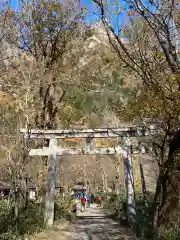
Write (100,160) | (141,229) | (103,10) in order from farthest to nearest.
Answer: (100,160), (141,229), (103,10)

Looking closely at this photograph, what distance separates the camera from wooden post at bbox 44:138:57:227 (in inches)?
450

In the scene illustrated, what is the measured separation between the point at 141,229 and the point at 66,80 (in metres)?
6.85

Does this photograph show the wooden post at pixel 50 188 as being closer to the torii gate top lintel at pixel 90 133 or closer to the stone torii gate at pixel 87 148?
the stone torii gate at pixel 87 148

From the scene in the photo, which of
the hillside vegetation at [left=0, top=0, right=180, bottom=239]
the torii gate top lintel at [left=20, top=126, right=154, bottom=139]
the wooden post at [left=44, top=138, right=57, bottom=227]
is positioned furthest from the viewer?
the torii gate top lintel at [left=20, top=126, right=154, bottom=139]

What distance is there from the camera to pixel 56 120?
1396cm

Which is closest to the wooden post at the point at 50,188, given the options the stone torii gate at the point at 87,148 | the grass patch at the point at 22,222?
the stone torii gate at the point at 87,148

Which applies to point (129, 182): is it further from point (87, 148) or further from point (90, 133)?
point (90, 133)

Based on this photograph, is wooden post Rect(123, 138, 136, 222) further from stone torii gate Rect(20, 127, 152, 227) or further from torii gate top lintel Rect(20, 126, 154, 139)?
torii gate top lintel Rect(20, 126, 154, 139)

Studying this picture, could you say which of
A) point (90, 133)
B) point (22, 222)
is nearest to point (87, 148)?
point (90, 133)

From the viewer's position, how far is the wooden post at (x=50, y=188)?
11.4 meters

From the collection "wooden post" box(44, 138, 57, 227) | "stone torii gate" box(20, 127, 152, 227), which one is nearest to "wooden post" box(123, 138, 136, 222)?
"stone torii gate" box(20, 127, 152, 227)

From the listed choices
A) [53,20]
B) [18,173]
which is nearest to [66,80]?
[53,20]

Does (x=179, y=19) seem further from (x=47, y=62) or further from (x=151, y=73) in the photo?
(x=47, y=62)

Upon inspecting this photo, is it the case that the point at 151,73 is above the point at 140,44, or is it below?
below
